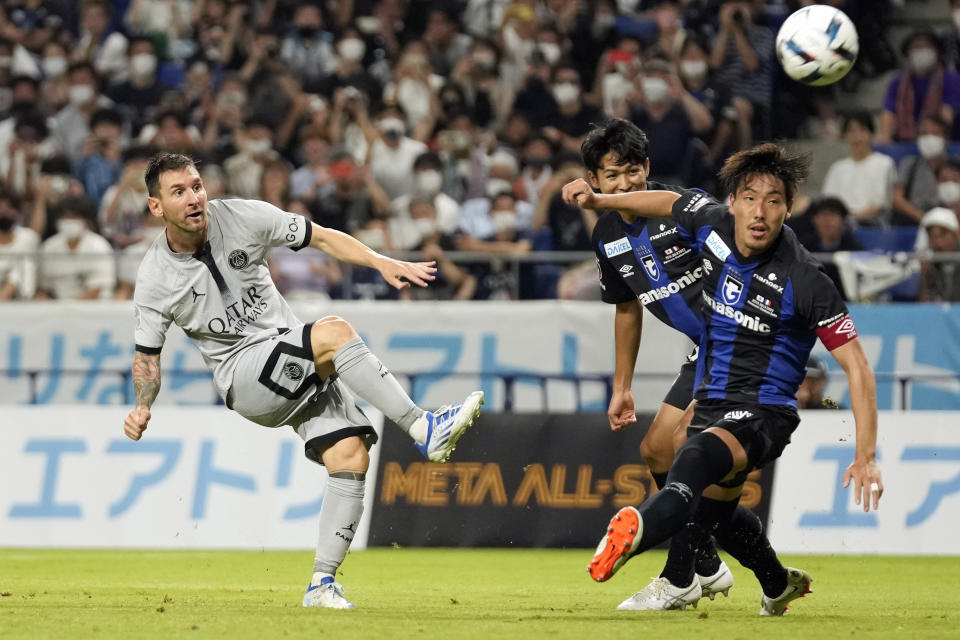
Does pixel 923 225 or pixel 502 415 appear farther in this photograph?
pixel 923 225

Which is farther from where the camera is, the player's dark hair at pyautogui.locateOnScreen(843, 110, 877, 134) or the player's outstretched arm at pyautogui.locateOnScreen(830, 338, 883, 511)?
the player's dark hair at pyautogui.locateOnScreen(843, 110, 877, 134)

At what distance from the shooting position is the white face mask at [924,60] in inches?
674

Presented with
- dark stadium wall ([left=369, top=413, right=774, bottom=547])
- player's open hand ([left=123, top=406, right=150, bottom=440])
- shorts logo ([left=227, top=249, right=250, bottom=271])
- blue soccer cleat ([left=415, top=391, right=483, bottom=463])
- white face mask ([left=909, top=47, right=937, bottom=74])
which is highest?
white face mask ([left=909, top=47, right=937, bottom=74])

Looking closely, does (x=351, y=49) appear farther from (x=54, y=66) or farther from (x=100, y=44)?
(x=54, y=66)

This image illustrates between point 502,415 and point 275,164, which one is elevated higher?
point 275,164

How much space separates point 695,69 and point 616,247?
9.31 m

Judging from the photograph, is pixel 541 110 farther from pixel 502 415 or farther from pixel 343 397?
pixel 343 397

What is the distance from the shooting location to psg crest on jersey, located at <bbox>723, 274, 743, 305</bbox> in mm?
6988

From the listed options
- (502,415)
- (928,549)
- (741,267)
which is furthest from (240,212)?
(928,549)

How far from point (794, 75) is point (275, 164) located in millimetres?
7994

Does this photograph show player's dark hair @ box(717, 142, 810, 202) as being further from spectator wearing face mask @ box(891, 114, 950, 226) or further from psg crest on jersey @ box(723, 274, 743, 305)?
spectator wearing face mask @ box(891, 114, 950, 226)

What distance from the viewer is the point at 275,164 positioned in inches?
637

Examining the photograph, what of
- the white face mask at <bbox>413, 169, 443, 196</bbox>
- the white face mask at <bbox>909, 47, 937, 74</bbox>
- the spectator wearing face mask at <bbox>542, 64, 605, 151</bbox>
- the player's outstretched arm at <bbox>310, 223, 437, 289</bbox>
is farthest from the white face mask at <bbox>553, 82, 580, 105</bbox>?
the player's outstretched arm at <bbox>310, 223, 437, 289</bbox>

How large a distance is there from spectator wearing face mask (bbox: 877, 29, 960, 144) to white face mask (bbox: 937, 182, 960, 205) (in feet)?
4.99
